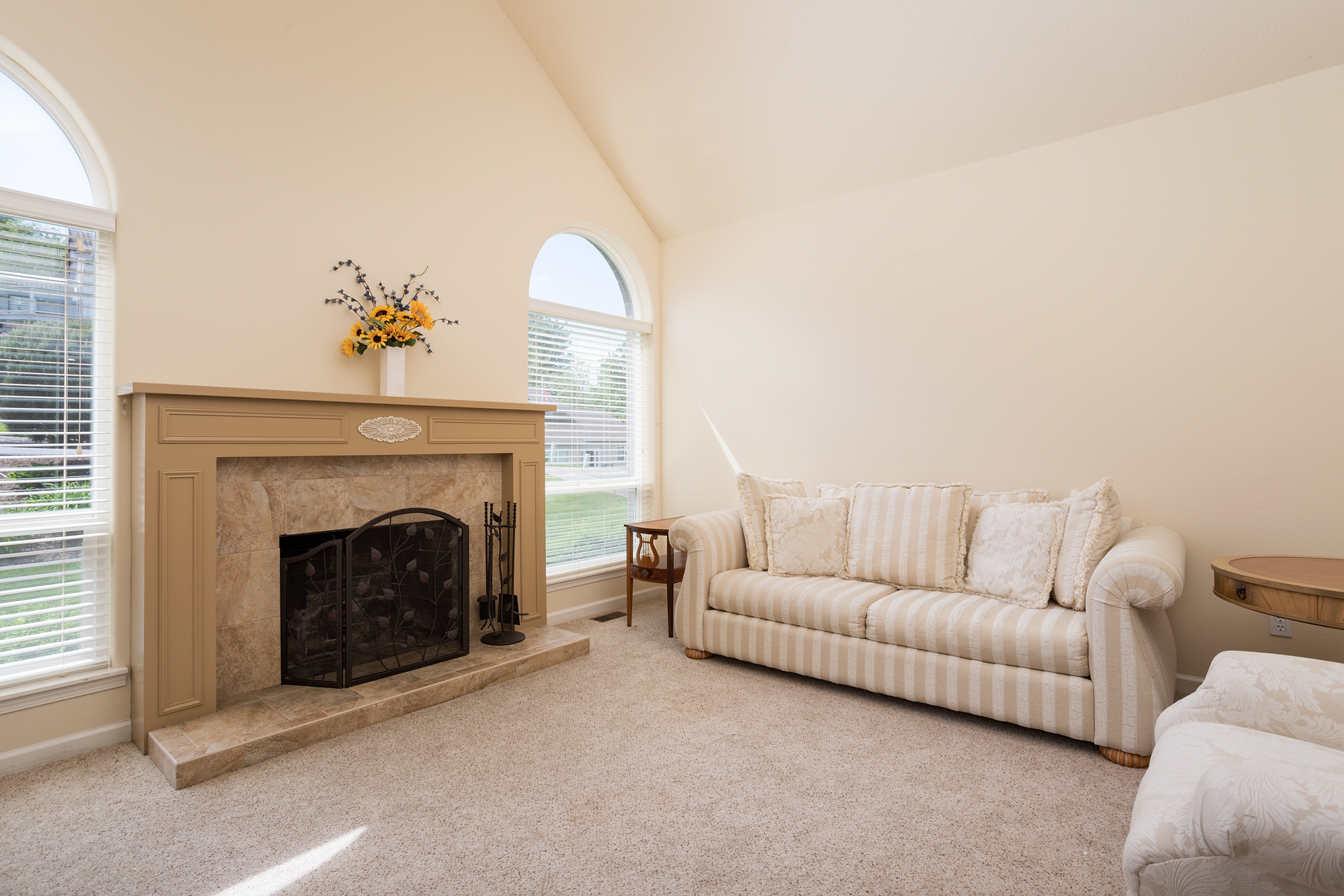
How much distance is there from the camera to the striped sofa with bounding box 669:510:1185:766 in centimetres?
231

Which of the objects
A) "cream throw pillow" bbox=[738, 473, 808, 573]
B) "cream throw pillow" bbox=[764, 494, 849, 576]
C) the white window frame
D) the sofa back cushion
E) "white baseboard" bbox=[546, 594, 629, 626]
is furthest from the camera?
"white baseboard" bbox=[546, 594, 629, 626]

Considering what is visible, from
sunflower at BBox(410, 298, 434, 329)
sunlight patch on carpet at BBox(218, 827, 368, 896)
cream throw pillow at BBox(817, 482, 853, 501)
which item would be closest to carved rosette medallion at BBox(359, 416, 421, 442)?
sunflower at BBox(410, 298, 434, 329)

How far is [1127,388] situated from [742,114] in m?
2.50

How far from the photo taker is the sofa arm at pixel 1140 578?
223cm

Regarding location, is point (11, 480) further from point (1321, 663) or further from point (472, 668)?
point (1321, 663)

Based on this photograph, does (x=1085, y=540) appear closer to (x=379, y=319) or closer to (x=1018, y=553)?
(x=1018, y=553)

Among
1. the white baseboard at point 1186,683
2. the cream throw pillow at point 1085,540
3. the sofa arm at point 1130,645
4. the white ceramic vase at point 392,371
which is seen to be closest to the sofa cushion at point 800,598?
the cream throw pillow at point 1085,540

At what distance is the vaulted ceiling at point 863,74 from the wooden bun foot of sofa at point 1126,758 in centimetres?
279

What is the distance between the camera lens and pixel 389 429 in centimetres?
305

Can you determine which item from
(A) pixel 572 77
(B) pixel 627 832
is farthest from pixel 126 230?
(B) pixel 627 832

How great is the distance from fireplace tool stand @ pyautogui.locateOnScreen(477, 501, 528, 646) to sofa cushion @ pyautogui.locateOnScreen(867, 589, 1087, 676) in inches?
Result: 71.8

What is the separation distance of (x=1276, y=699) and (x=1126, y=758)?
1031mm

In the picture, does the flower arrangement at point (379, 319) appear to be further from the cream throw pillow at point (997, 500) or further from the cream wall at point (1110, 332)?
the cream throw pillow at point (997, 500)

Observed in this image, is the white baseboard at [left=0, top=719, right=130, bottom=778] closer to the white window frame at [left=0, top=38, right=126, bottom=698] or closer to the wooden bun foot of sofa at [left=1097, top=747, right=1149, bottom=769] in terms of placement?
the white window frame at [left=0, top=38, right=126, bottom=698]
